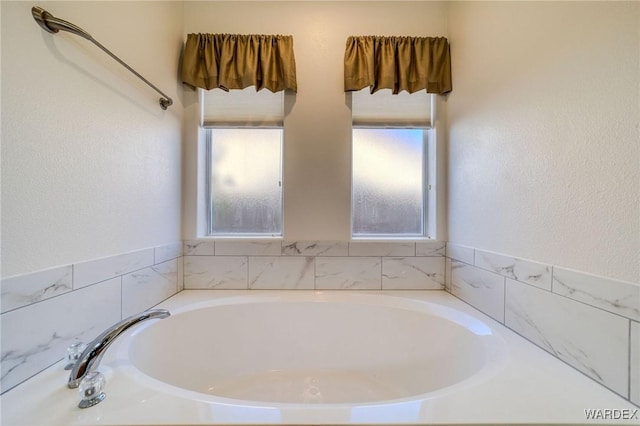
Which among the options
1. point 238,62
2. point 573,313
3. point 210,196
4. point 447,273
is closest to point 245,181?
point 210,196

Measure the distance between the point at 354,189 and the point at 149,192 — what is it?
1.19 m

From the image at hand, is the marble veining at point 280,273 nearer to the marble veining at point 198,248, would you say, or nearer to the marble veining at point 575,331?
the marble veining at point 198,248

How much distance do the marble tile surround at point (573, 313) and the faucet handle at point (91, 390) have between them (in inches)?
54.0

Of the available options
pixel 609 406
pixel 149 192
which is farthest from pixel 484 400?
pixel 149 192

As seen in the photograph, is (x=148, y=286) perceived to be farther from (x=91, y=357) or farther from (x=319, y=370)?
(x=319, y=370)

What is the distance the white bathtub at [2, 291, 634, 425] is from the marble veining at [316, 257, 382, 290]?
10cm

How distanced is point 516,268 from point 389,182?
2.82ft

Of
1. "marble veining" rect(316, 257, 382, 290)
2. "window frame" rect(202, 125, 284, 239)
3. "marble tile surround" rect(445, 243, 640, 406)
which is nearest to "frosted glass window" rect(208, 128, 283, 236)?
"window frame" rect(202, 125, 284, 239)

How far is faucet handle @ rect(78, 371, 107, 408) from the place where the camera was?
22.5 inches

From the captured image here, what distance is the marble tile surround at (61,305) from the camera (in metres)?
0.63

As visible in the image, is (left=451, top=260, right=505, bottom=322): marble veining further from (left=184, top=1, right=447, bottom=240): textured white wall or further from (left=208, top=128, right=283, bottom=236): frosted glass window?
(left=208, top=128, right=283, bottom=236): frosted glass window

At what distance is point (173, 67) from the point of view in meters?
1.38

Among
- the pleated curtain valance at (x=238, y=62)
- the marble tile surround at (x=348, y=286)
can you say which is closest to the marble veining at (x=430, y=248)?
the marble tile surround at (x=348, y=286)

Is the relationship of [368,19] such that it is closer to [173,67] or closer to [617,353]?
[173,67]
